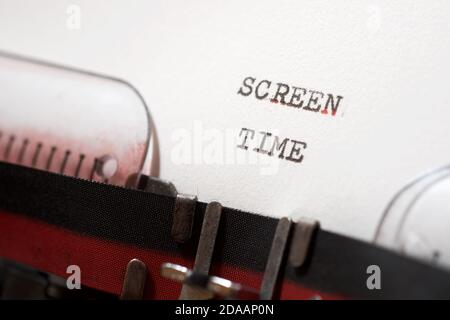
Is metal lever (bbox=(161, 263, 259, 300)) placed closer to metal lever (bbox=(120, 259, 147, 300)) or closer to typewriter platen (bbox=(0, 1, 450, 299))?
typewriter platen (bbox=(0, 1, 450, 299))

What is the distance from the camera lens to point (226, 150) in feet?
3.28

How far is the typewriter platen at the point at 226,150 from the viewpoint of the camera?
854 millimetres

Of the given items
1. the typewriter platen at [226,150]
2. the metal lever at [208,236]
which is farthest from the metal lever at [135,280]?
the metal lever at [208,236]

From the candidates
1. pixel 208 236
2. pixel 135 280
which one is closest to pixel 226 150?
pixel 208 236

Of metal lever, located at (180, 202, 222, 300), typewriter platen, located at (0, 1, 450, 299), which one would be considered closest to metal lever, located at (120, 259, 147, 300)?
typewriter platen, located at (0, 1, 450, 299)

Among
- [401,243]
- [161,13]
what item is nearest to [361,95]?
[401,243]

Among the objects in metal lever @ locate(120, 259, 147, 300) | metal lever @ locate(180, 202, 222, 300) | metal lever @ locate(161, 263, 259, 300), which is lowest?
metal lever @ locate(120, 259, 147, 300)

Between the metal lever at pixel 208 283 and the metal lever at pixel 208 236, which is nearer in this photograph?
the metal lever at pixel 208 283

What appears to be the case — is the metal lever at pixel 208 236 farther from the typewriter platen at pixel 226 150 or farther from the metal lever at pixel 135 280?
the metal lever at pixel 135 280

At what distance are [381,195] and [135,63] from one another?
575mm

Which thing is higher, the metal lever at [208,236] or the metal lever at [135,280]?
the metal lever at [208,236]

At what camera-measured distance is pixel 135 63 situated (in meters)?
1.08

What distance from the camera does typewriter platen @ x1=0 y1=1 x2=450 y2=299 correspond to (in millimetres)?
854
